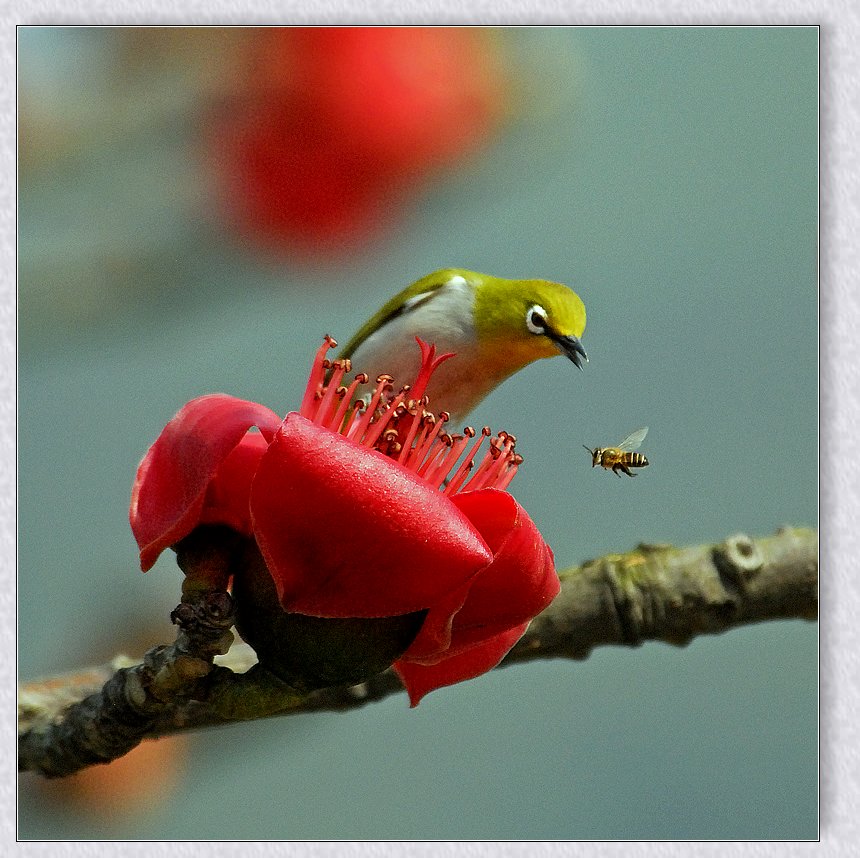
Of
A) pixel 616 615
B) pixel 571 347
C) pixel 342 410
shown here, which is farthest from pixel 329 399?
pixel 571 347

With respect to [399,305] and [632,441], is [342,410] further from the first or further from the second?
[399,305]

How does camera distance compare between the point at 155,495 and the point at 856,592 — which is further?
the point at 856,592

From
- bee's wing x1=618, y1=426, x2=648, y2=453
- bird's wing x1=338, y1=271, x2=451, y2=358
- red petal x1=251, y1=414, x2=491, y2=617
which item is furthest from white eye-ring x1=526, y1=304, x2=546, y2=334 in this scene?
red petal x1=251, y1=414, x2=491, y2=617

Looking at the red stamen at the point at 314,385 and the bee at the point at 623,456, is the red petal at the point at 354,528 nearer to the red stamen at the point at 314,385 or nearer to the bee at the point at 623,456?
the red stamen at the point at 314,385

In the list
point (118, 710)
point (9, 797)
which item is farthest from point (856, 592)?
point (9, 797)

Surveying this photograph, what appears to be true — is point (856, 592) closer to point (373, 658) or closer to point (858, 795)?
point (858, 795)

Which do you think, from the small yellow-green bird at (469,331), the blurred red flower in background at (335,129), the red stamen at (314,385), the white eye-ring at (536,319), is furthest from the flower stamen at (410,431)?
the white eye-ring at (536,319)
